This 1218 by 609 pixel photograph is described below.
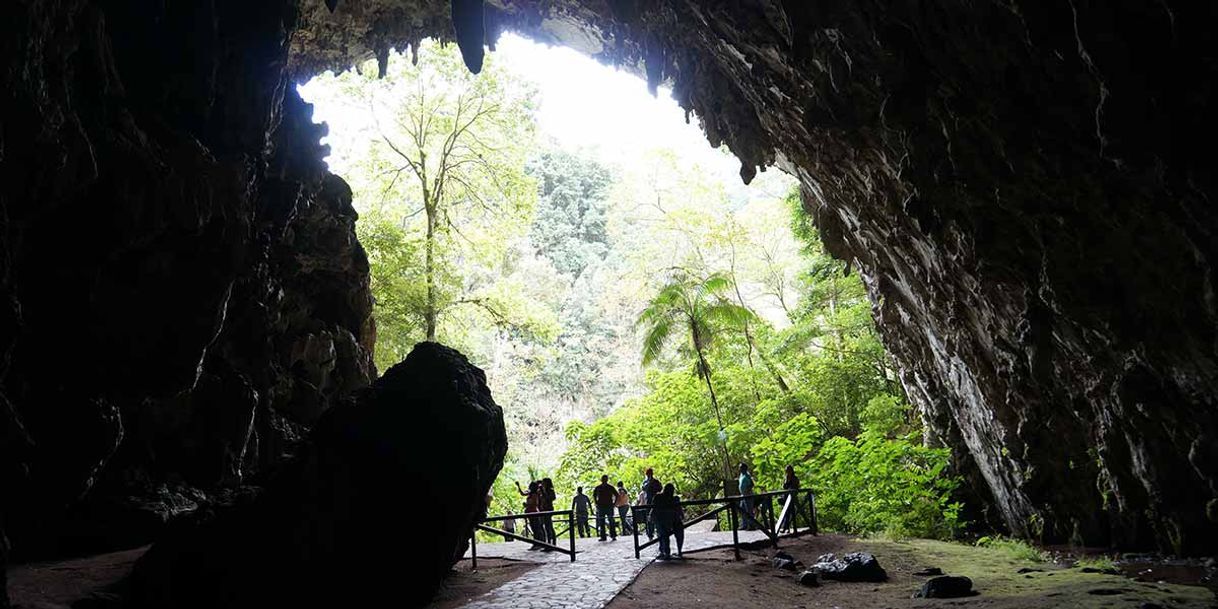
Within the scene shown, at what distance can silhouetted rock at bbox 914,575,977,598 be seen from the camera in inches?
392

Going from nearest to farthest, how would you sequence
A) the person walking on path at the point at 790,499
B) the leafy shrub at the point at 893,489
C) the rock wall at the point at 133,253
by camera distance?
the rock wall at the point at 133,253
the person walking on path at the point at 790,499
the leafy shrub at the point at 893,489

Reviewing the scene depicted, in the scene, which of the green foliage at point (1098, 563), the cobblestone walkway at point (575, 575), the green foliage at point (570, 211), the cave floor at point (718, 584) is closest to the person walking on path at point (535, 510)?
the cobblestone walkway at point (575, 575)

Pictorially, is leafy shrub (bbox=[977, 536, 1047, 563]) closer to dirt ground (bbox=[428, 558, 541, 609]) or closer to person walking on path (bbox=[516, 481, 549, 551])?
dirt ground (bbox=[428, 558, 541, 609])

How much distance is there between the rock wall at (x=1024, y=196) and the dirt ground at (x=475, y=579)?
8.74 meters

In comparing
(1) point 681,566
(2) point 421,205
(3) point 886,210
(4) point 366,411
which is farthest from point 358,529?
(2) point 421,205

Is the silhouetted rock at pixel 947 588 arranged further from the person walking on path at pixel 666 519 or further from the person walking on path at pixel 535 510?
the person walking on path at pixel 535 510

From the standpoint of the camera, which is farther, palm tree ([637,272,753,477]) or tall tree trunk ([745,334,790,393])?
tall tree trunk ([745,334,790,393])

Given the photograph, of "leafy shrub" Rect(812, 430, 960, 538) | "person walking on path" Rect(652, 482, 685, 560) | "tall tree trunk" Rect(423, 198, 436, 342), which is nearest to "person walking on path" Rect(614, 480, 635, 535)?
"leafy shrub" Rect(812, 430, 960, 538)

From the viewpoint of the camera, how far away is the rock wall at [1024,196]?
7605mm

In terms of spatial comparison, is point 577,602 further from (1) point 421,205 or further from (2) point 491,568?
(1) point 421,205

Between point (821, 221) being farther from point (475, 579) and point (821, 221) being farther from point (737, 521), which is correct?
point (475, 579)

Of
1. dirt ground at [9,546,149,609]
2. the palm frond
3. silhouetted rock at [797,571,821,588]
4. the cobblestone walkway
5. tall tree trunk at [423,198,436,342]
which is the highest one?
tall tree trunk at [423,198,436,342]

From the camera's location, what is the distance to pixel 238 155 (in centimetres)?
1438

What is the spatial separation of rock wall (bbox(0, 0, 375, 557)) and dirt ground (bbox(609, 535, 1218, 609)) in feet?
21.7
